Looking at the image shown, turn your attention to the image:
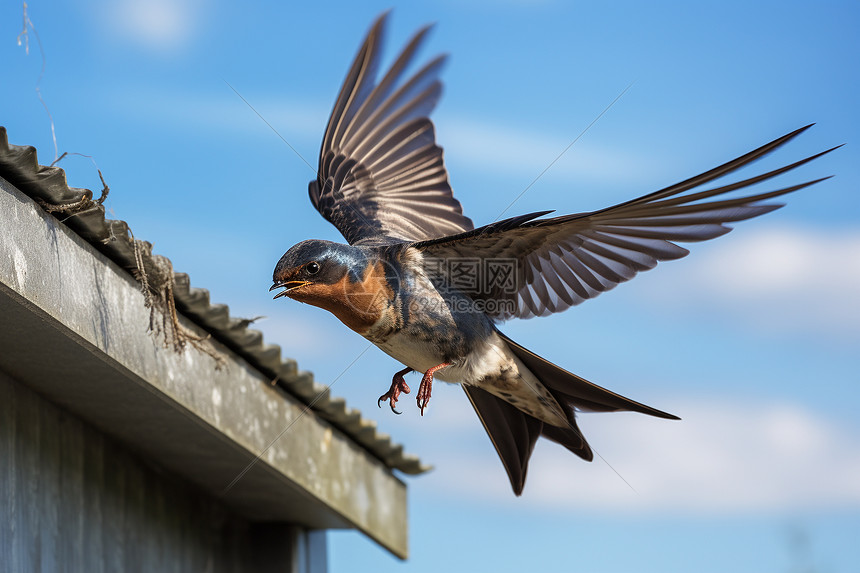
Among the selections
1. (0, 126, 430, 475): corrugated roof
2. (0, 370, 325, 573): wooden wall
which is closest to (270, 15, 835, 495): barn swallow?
(0, 126, 430, 475): corrugated roof

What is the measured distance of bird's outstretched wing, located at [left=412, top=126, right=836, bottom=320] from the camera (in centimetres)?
358

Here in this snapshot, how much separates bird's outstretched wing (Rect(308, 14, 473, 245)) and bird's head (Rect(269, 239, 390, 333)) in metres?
1.44

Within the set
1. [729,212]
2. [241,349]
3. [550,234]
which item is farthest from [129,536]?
[729,212]

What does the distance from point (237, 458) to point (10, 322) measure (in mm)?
2085

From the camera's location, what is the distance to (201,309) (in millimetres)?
5387

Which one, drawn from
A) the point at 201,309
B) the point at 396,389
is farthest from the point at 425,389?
the point at 201,309

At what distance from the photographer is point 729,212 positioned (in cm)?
342

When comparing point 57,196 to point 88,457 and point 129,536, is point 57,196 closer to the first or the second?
point 88,457

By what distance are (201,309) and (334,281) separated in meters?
1.54

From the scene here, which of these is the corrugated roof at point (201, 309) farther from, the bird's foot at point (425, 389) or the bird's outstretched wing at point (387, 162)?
the bird's foot at point (425, 389)

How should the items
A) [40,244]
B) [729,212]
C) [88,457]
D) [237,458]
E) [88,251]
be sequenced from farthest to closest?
[237,458] → [88,457] → [88,251] → [40,244] → [729,212]

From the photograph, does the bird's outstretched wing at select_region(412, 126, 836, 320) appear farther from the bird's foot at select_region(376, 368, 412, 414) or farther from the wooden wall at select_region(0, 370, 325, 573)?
the wooden wall at select_region(0, 370, 325, 573)

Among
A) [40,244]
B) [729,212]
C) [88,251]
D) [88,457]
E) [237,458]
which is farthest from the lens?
[237,458]

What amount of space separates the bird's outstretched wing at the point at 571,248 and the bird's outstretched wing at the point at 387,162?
1.24 metres
